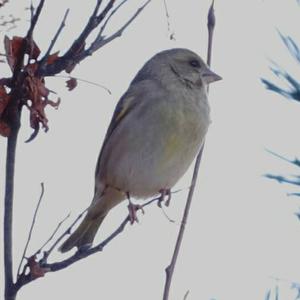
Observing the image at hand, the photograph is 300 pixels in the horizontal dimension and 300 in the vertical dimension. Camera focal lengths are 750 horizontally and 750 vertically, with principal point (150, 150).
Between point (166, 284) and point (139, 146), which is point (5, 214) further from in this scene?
point (139, 146)

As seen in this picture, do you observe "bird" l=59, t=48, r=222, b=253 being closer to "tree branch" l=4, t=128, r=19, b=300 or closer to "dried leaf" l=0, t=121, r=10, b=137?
"dried leaf" l=0, t=121, r=10, b=137

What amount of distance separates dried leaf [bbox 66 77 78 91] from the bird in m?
2.19

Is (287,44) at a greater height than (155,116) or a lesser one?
greater

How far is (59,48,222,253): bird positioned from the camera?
5223mm

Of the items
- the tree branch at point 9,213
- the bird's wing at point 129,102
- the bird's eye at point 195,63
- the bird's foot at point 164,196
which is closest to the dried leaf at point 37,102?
the tree branch at point 9,213

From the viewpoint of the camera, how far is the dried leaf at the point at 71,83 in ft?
9.77

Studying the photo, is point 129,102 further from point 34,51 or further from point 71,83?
A: point 34,51

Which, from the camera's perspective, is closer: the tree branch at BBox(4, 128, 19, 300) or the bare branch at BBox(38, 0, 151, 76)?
the tree branch at BBox(4, 128, 19, 300)

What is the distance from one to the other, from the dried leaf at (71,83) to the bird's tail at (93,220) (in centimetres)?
248

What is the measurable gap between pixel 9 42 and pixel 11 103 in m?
0.25

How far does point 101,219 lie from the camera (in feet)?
19.2

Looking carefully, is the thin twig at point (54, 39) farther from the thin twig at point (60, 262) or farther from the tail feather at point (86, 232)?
the tail feather at point (86, 232)

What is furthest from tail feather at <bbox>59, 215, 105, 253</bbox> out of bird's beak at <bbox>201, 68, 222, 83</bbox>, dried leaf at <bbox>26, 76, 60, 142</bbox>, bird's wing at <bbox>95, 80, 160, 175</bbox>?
dried leaf at <bbox>26, 76, 60, 142</bbox>

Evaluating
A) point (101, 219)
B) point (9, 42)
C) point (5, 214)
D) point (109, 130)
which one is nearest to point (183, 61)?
point (109, 130)
